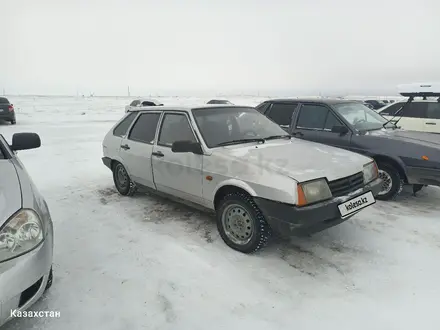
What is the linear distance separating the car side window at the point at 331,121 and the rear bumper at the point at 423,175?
1331mm

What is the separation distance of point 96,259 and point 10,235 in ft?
4.59

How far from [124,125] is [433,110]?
7.68 meters

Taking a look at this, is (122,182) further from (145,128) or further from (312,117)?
(312,117)

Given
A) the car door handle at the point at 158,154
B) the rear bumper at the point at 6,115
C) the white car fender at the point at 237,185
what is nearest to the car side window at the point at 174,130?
the car door handle at the point at 158,154

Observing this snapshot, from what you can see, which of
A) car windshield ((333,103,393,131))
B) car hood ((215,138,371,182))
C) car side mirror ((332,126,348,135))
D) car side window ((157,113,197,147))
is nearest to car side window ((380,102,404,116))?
car windshield ((333,103,393,131))

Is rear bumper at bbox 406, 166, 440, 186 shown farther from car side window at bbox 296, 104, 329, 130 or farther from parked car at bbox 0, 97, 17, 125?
parked car at bbox 0, 97, 17, 125

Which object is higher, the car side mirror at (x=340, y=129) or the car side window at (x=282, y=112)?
the car side window at (x=282, y=112)

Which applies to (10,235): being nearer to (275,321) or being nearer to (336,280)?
(275,321)

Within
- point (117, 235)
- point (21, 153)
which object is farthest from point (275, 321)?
point (21, 153)

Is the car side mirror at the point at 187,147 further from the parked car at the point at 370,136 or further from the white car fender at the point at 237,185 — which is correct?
the parked car at the point at 370,136

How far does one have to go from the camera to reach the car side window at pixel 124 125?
5012 mm

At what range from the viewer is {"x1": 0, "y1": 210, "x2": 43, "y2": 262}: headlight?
1931 mm

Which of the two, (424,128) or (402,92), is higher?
(402,92)

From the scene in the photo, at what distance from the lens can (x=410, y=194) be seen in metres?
5.39
